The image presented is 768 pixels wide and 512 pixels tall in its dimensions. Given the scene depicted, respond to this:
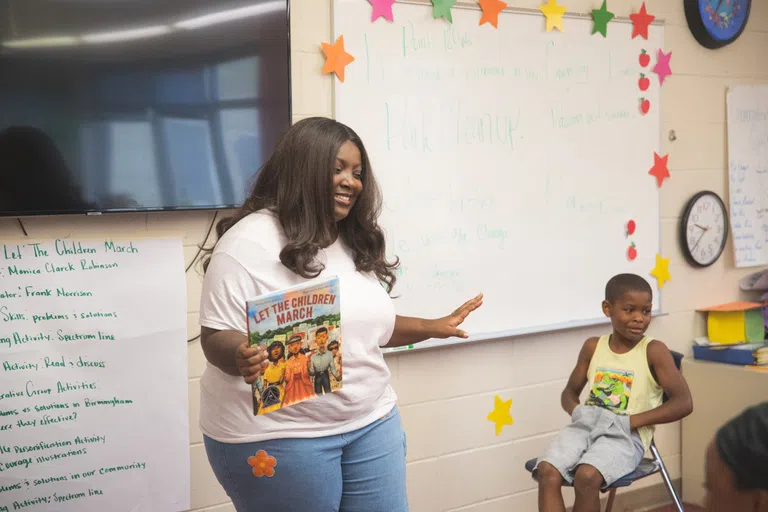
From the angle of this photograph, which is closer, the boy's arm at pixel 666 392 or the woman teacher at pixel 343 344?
the woman teacher at pixel 343 344

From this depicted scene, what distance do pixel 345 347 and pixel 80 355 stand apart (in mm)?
839

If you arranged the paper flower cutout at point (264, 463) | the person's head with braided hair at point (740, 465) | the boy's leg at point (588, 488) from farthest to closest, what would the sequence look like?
the boy's leg at point (588, 488) → the paper flower cutout at point (264, 463) → the person's head with braided hair at point (740, 465)

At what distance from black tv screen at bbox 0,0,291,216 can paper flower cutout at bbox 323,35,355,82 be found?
0.15m

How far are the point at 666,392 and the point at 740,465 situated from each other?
152cm

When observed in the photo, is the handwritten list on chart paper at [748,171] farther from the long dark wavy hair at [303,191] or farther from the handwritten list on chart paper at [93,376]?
the handwritten list on chart paper at [93,376]

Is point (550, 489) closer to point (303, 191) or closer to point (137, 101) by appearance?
point (303, 191)

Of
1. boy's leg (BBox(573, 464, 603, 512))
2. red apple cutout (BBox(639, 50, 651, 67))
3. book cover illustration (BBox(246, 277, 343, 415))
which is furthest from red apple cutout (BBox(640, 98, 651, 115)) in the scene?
book cover illustration (BBox(246, 277, 343, 415))

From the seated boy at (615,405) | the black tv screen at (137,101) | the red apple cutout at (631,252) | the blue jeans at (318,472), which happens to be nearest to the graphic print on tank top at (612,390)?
the seated boy at (615,405)

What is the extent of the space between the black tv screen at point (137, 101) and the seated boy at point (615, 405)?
3.98ft

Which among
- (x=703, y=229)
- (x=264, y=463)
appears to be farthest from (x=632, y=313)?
(x=264, y=463)

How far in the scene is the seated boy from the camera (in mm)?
2316

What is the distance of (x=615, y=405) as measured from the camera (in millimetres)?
2498

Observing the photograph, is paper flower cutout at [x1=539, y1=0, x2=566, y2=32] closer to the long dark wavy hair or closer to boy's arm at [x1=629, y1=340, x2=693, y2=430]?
boy's arm at [x1=629, y1=340, x2=693, y2=430]

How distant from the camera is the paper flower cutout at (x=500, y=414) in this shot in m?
2.83
